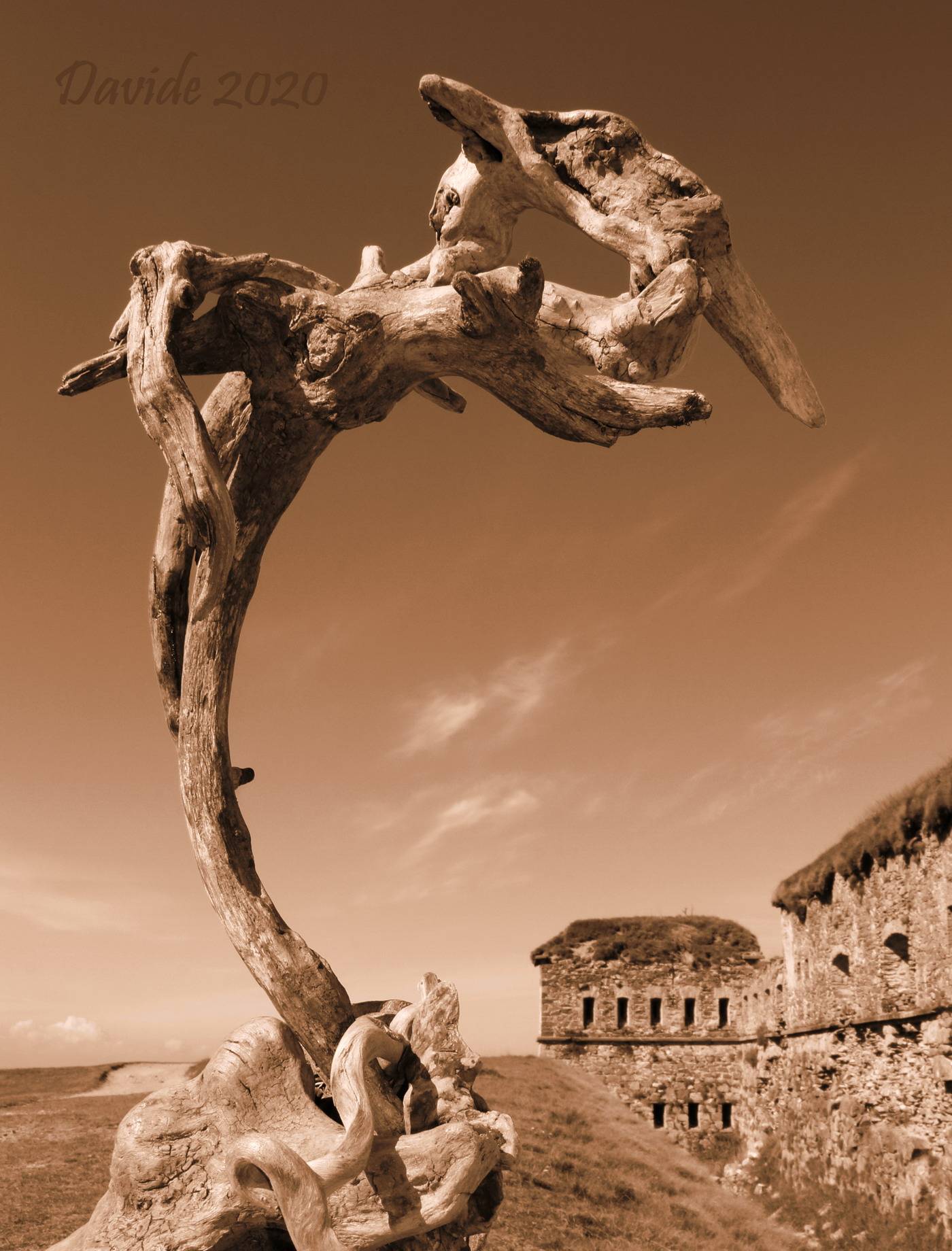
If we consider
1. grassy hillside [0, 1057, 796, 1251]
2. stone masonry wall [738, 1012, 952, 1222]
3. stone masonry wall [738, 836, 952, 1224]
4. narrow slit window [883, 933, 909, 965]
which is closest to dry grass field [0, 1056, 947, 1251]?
grassy hillside [0, 1057, 796, 1251]

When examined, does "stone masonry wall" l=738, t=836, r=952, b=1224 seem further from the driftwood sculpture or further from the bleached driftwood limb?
the bleached driftwood limb

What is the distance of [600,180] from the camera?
3314mm

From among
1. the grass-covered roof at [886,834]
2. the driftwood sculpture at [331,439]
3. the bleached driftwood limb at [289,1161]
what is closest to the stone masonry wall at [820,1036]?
the grass-covered roof at [886,834]

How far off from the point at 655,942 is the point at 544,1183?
19478 millimetres

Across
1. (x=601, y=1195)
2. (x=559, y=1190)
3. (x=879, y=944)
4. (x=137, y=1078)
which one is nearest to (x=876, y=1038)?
(x=879, y=944)

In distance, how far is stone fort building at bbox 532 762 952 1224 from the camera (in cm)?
1631

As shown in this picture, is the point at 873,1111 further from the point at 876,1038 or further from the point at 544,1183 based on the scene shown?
the point at 544,1183

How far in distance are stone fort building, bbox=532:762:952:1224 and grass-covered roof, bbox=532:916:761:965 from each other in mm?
50

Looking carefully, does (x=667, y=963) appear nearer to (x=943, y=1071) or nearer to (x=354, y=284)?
(x=943, y=1071)

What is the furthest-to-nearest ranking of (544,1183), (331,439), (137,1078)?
(137,1078) < (544,1183) < (331,439)

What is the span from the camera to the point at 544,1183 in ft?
44.8

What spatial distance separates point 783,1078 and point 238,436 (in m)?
24.8

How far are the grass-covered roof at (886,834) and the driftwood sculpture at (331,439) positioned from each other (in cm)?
1480

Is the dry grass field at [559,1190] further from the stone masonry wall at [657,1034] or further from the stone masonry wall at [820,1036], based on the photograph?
the stone masonry wall at [657,1034]
